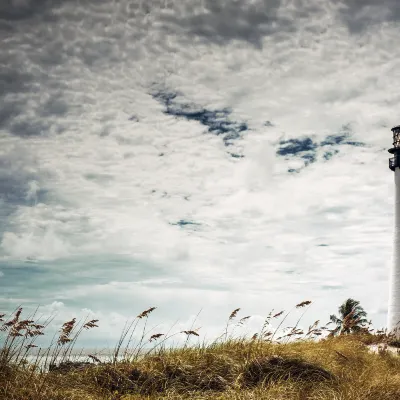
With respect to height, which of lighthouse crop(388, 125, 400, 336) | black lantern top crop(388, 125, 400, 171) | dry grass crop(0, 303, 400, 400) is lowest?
dry grass crop(0, 303, 400, 400)

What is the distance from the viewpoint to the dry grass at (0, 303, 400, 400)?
674 centimetres

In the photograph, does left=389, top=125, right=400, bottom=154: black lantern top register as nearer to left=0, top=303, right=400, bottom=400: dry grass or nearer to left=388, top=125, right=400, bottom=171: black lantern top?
left=388, top=125, right=400, bottom=171: black lantern top

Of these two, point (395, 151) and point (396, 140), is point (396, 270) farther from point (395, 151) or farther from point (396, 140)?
point (396, 140)

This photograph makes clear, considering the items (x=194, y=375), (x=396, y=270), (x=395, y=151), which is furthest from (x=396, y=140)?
(x=194, y=375)

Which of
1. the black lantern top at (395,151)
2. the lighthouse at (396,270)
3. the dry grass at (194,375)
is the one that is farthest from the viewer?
the black lantern top at (395,151)

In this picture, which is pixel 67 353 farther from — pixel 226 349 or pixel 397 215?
pixel 397 215

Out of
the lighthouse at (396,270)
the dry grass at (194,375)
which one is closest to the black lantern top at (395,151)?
the lighthouse at (396,270)

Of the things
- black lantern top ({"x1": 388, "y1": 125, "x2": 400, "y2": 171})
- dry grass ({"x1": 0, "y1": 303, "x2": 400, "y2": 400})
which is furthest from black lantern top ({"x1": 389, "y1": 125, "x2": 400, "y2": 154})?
dry grass ({"x1": 0, "y1": 303, "x2": 400, "y2": 400})

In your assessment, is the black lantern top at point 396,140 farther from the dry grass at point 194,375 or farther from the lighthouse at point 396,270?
the dry grass at point 194,375

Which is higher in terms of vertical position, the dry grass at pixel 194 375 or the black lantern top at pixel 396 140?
the black lantern top at pixel 396 140

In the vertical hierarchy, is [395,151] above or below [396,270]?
above

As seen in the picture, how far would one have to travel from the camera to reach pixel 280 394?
6.76 m

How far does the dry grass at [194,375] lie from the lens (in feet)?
22.1

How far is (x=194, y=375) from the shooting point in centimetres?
781
